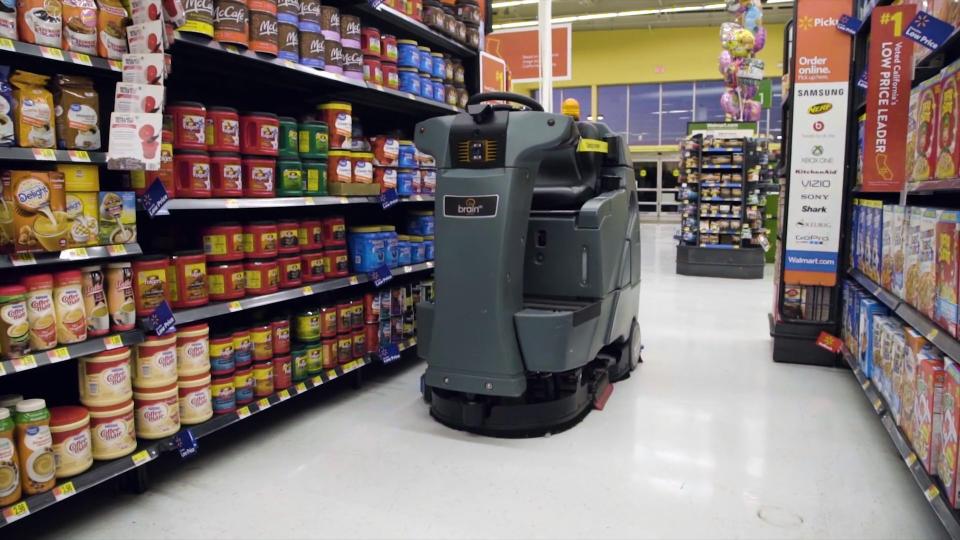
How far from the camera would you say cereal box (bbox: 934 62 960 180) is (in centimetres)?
203

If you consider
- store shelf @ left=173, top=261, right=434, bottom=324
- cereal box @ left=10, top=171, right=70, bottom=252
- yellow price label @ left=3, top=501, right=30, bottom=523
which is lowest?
yellow price label @ left=3, top=501, right=30, bottom=523

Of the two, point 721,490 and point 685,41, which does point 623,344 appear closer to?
point 721,490

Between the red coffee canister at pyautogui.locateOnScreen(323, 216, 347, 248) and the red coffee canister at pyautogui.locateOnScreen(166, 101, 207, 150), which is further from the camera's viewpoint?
the red coffee canister at pyautogui.locateOnScreen(323, 216, 347, 248)

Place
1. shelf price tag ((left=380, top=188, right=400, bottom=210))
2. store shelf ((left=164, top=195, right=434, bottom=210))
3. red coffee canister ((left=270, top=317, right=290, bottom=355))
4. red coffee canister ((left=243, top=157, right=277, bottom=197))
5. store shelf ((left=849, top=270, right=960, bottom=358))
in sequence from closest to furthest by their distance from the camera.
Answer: store shelf ((left=849, top=270, right=960, bottom=358))
store shelf ((left=164, top=195, right=434, bottom=210))
red coffee canister ((left=243, top=157, right=277, bottom=197))
red coffee canister ((left=270, top=317, right=290, bottom=355))
shelf price tag ((left=380, top=188, right=400, bottom=210))

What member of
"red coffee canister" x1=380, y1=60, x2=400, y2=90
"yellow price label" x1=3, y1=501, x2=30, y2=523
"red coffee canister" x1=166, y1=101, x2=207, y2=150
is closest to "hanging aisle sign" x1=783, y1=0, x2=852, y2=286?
"red coffee canister" x1=380, y1=60, x2=400, y2=90

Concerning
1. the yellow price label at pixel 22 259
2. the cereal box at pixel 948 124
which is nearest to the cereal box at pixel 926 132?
the cereal box at pixel 948 124

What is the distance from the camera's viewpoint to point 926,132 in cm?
234

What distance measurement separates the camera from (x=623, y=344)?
13.0ft

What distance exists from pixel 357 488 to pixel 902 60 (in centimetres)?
280

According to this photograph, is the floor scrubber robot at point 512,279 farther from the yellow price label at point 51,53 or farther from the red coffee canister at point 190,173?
the yellow price label at point 51,53

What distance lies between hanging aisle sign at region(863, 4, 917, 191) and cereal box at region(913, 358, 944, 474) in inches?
37.7

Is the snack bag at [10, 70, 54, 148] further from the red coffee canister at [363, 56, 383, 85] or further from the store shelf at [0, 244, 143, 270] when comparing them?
the red coffee canister at [363, 56, 383, 85]

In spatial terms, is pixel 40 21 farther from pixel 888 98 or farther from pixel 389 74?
pixel 888 98

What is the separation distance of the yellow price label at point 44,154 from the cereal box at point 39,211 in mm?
64
